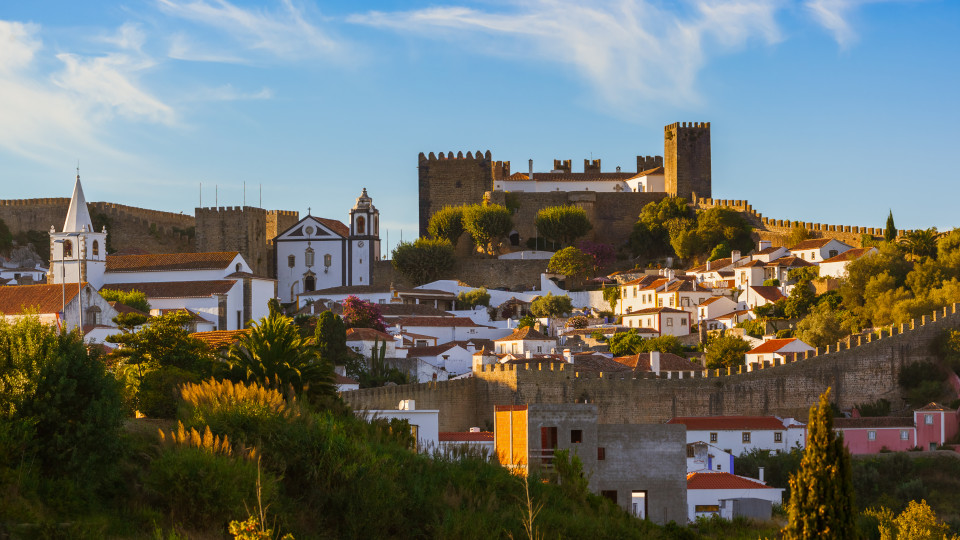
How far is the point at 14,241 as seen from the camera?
61875 millimetres

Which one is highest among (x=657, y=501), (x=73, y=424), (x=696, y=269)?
(x=696, y=269)

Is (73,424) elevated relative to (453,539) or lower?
elevated

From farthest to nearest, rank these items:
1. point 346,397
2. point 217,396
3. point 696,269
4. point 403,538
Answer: point 696,269
point 346,397
point 217,396
point 403,538

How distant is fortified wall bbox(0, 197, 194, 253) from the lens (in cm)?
6241

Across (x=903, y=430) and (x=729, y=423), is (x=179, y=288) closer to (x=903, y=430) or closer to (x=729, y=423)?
(x=729, y=423)

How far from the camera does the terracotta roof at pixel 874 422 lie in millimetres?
36531

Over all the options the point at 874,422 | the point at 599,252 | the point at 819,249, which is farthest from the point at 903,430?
the point at 599,252

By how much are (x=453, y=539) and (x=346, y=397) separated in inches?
647

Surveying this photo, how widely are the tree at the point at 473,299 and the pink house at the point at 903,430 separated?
761 inches

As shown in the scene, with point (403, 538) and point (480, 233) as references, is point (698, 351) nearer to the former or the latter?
point (480, 233)

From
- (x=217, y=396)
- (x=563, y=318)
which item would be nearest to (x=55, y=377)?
(x=217, y=396)

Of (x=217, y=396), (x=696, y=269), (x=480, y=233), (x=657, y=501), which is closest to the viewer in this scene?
(x=217, y=396)

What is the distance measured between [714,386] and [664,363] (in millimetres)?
2608

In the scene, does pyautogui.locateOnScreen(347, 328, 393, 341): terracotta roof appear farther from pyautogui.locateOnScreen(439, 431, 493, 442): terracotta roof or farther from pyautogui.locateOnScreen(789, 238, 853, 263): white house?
pyautogui.locateOnScreen(789, 238, 853, 263): white house
